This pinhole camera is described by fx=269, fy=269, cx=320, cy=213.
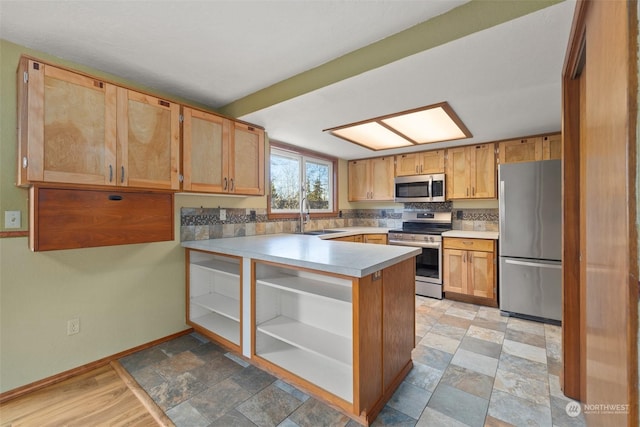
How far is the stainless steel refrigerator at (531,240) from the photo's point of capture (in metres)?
2.75

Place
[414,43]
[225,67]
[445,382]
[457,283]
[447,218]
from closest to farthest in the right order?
[414,43], [445,382], [225,67], [457,283], [447,218]

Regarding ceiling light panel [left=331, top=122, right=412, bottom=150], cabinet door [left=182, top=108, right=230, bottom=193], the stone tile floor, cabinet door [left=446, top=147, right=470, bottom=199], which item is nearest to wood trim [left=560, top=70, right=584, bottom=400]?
the stone tile floor

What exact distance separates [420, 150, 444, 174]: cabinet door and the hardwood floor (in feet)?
13.1

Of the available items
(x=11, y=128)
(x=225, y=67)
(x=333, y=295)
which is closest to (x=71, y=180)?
(x=11, y=128)

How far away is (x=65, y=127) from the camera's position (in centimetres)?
167

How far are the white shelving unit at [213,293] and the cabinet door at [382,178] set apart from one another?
2.78 m

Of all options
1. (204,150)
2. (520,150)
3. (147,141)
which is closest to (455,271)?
(520,150)

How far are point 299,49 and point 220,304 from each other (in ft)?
7.21

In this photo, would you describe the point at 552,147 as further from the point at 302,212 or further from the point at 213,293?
the point at 213,293

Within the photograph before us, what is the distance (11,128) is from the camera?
176cm

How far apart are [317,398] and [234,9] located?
237cm

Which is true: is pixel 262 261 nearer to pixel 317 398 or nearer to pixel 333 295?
A: pixel 333 295

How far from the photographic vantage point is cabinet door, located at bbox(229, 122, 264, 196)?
2633mm

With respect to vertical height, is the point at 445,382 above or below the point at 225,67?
below
